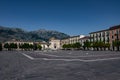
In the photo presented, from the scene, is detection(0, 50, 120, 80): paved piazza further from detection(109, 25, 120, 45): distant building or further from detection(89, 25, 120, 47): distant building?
detection(89, 25, 120, 47): distant building

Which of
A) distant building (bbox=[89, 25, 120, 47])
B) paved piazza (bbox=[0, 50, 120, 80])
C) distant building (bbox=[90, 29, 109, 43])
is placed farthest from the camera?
distant building (bbox=[90, 29, 109, 43])

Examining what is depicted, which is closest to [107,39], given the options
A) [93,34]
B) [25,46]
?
[93,34]

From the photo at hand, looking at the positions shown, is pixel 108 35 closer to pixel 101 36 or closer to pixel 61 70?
pixel 101 36

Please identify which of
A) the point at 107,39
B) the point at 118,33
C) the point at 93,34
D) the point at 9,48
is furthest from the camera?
the point at 9,48

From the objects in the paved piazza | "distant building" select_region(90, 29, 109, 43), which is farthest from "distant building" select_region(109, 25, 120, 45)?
the paved piazza

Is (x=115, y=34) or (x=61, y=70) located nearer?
(x=61, y=70)

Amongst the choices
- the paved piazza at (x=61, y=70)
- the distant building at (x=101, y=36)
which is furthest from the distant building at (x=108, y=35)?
the paved piazza at (x=61, y=70)

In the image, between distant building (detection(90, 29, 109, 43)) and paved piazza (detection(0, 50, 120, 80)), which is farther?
distant building (detection(90, 29, 109, 43))

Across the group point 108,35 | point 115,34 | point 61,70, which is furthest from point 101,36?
point 61,70

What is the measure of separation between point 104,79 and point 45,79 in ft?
10.3

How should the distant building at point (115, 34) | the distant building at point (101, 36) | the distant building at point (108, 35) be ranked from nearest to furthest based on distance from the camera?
the distant building at point (115, 34)
the distant building at point (108, 35)
the distant building at point (101, 36)

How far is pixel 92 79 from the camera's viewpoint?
1073cm

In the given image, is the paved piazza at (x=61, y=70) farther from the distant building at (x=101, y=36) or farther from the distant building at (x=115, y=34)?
the distant building at (x=101, y=36)

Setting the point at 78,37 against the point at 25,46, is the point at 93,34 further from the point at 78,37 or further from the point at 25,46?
the point at 25,46
